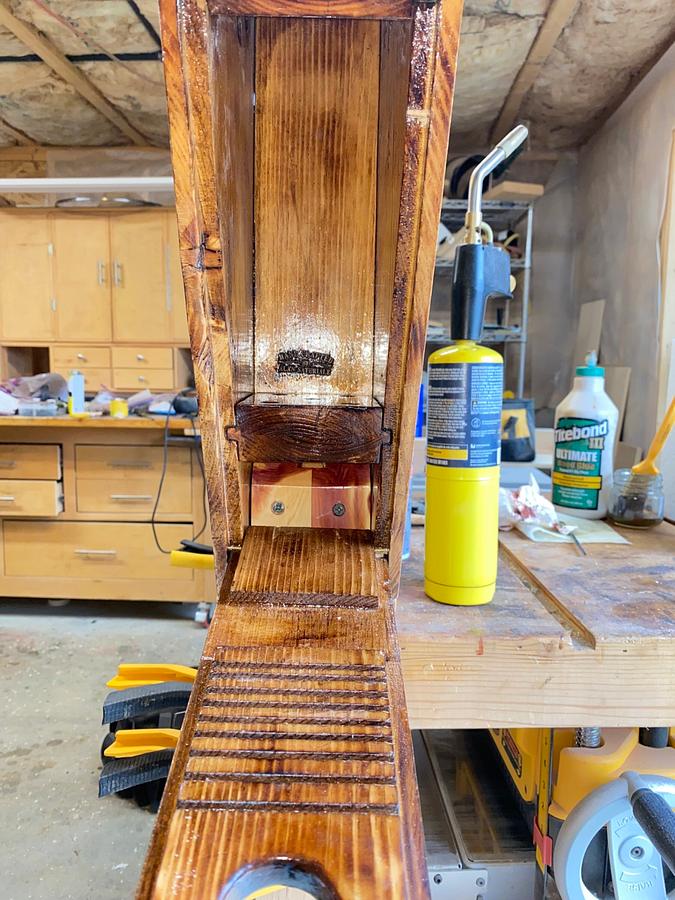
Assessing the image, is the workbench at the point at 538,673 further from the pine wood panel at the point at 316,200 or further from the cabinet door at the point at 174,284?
the cabinet door at the point at 174,284

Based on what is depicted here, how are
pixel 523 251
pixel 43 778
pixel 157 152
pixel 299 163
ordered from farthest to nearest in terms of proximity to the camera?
pixel 157 152 < pixel 523 251 < pixel 43 778 < pixel 299 163

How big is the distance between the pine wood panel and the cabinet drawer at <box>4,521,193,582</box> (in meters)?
1.93

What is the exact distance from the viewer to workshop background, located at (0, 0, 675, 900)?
169cm

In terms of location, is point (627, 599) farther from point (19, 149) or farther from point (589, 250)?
point (19, 149)

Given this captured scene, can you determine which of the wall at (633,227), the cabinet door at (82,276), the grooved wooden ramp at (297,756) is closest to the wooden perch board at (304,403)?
the grooved wooden ramp at (297,756)

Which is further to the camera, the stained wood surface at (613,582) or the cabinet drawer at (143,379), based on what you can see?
the cabinet drawer at (143,379)

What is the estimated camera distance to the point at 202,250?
0.41 metres

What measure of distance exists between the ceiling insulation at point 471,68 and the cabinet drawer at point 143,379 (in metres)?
1.38

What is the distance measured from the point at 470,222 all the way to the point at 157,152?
356 cm

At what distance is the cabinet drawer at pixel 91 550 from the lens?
2.34 meters

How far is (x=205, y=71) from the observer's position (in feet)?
1.23

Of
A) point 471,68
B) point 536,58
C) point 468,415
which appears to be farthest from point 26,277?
point 468,415

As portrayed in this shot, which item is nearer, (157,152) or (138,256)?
(138,256)

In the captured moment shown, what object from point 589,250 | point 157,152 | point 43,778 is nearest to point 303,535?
point 43,778
